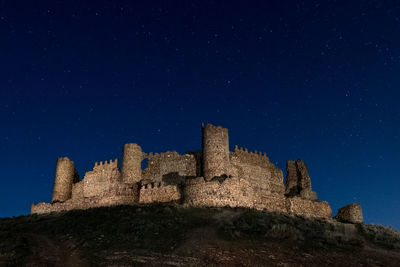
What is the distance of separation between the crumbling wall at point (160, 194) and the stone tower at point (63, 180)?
18604mm

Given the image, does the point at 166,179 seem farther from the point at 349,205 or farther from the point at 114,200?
the point at 349,205

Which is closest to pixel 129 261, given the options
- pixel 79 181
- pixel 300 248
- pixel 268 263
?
pixel 268 263

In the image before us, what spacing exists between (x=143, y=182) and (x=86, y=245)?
22.1 metres

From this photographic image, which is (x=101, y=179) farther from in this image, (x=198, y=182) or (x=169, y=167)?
(x=198, y=182)

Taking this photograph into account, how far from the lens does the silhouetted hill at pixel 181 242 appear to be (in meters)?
14.2

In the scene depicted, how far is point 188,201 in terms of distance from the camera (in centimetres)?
2916

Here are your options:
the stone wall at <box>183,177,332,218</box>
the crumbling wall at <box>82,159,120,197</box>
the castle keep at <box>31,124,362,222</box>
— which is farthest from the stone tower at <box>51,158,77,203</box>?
the stone wall at <box>183,177,332,218</box>

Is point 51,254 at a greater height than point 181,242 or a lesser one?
lesser

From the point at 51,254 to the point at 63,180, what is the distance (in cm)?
3357

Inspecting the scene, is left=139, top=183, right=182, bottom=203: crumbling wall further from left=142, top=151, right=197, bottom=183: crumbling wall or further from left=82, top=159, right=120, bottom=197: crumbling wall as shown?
left=82, top=159, right=120, bottom=197: crumbling wall

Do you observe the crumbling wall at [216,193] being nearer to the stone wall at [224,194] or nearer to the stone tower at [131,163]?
the stone wall at [224,194]

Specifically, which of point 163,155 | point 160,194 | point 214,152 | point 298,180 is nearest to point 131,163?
point 163,155

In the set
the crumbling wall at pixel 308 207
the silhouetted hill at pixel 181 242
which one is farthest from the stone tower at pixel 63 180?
the crumbling wall at pixel 308 207

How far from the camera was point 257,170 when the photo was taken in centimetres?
4466
